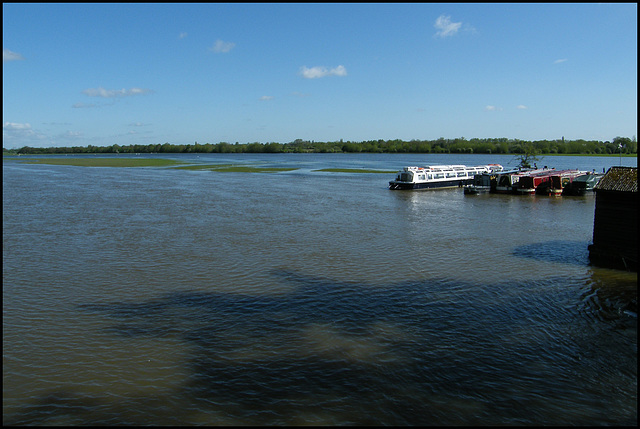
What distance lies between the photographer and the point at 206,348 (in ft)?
37.6

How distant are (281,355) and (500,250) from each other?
14369mm

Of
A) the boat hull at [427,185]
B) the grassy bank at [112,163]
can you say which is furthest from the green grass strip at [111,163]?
the boat hull at [427,185]

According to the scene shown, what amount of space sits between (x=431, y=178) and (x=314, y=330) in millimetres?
47669

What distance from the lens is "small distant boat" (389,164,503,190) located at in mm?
55156

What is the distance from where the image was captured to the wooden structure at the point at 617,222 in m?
17.8

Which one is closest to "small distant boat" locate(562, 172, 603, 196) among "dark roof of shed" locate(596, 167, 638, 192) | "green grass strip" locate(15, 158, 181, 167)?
"dark roof of shed" locate(596, 167, 638, 192)

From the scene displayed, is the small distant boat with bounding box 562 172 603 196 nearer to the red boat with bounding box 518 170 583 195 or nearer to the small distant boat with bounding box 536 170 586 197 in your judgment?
the small distant boat with bounding box 536 170 586 197

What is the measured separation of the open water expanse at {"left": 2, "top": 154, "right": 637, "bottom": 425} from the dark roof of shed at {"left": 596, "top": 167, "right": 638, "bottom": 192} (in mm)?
3193

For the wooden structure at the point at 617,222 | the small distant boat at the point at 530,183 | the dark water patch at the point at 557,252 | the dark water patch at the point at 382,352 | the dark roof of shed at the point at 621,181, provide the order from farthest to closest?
the small distant boat at the point at 530,183 → the dark water patch at the point at 557,252 → the dark roof of shed at the point at 621,181 → the wooden structure at the point at 617,222 → the dark water patch at the point at 382,352

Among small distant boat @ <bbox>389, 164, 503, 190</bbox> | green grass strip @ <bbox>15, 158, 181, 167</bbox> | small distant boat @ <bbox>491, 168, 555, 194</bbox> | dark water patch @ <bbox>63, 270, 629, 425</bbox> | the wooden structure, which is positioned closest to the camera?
dark water patch @ <bbox>63, 270, 629, 425</bbox>

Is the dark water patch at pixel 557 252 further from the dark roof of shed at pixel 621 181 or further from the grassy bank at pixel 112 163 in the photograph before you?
the grassy bank at pixel 112 163

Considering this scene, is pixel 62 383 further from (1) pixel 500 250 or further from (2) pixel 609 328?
(1) pixel 500 250

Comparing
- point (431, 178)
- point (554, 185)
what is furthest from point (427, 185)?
point (554, 185)

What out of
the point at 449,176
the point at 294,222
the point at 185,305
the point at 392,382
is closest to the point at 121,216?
the point at 294,222
